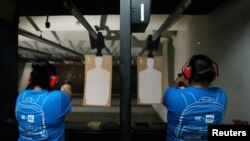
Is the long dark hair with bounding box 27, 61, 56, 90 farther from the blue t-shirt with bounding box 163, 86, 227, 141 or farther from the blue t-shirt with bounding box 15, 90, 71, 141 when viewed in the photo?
the blue t-shirt with bounding box 163, 86, 227, 141

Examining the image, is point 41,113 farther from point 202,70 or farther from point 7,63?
point 202,70

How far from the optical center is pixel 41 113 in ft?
5.33

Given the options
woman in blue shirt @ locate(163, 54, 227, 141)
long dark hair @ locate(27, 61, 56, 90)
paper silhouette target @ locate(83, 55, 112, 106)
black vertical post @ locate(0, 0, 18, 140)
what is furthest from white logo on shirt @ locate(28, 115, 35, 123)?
paper silhouette target @ locate(83, 55, 112, 106)

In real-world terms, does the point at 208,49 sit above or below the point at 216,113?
above


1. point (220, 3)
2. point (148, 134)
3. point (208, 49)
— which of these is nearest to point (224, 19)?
point (220, 3)

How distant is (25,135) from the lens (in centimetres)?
168

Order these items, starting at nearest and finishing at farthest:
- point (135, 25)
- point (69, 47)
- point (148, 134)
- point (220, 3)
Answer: point (135, 25) < point (148, 134) < point (220, 3) < point (69, 47)

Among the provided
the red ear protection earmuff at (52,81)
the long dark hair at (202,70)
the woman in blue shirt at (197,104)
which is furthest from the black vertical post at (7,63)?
the long dark hair at (202,70)

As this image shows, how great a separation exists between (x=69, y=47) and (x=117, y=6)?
14.2ft

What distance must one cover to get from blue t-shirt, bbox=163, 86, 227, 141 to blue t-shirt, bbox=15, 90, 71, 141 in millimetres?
743

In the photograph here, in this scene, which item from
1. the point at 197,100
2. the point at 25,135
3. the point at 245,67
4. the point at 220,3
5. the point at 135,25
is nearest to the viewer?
the point at 135,25

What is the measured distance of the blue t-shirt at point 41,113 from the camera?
1625 mm

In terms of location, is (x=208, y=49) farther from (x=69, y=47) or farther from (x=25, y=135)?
(x=69, y=47)

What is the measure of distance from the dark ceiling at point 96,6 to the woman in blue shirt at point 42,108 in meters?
0.98
